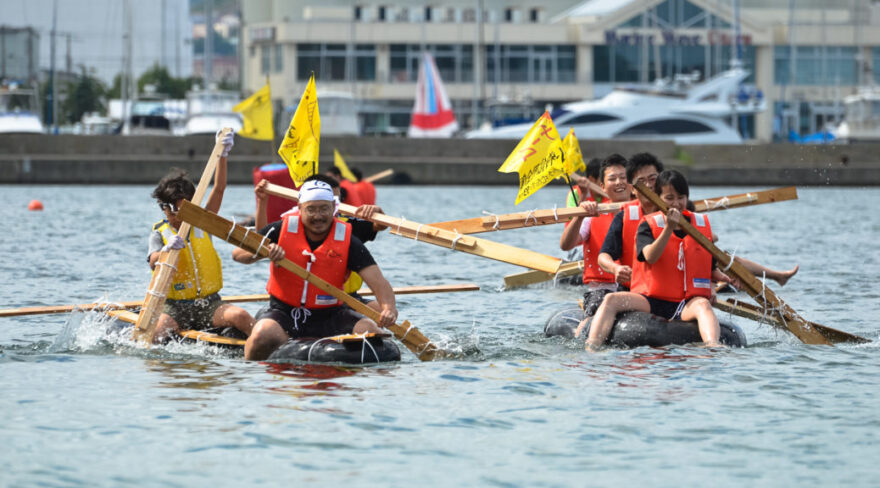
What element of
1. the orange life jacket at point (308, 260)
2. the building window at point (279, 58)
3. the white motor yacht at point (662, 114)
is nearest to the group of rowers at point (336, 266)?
the orange life jacket at point (308, 260)

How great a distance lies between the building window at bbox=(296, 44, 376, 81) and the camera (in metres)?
69.8

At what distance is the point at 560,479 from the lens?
700 cm

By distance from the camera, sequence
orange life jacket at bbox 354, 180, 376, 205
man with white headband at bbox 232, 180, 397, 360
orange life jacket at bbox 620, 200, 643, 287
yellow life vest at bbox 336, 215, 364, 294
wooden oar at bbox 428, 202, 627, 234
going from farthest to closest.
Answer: orange life jacket at bbox 354, 180, 376, 205 < wooden oar at bbox 428, 202, 627, 234 < yellow life vest at bbox 336, 215, 364, 294 < orange life jacket at bbox 620, 200, 643, 287 < man with white headband at bbox 232, 180, 397, 360

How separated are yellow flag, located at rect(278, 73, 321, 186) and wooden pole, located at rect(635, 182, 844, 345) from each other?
3.43 m

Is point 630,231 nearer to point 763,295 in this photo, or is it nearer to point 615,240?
point 615,240

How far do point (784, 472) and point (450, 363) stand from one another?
3712mm

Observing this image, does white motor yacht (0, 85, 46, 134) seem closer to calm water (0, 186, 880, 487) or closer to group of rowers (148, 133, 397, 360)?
calm water (0, 186, 880, 487)

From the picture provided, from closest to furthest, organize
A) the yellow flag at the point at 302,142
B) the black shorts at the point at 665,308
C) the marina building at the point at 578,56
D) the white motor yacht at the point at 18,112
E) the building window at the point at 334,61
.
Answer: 1. the black shorts at the point at 665,308
2. the yellow flag at the point at 302,142
3. the white motor yacht at the point at 18,112
4. the marina building at the point at 578,56
5. the building window at the point at 334,61

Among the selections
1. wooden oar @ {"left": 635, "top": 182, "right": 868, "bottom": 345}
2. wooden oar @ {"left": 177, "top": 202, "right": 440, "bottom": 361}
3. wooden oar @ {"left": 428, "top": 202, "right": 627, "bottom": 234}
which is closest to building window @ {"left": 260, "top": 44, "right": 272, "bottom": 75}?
wooden oar @ {"left": 428, "top": 202, "right": 627, "bottom": 234}

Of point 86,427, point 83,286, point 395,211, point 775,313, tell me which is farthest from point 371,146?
point 86,427

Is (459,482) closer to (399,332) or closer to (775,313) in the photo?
(399,332)

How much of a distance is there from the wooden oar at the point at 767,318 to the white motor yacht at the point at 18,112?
128 ft

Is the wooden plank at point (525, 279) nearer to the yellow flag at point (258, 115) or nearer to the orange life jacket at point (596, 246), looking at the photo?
the orange life jacket at point (596, 246)

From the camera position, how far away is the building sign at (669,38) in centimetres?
6912
